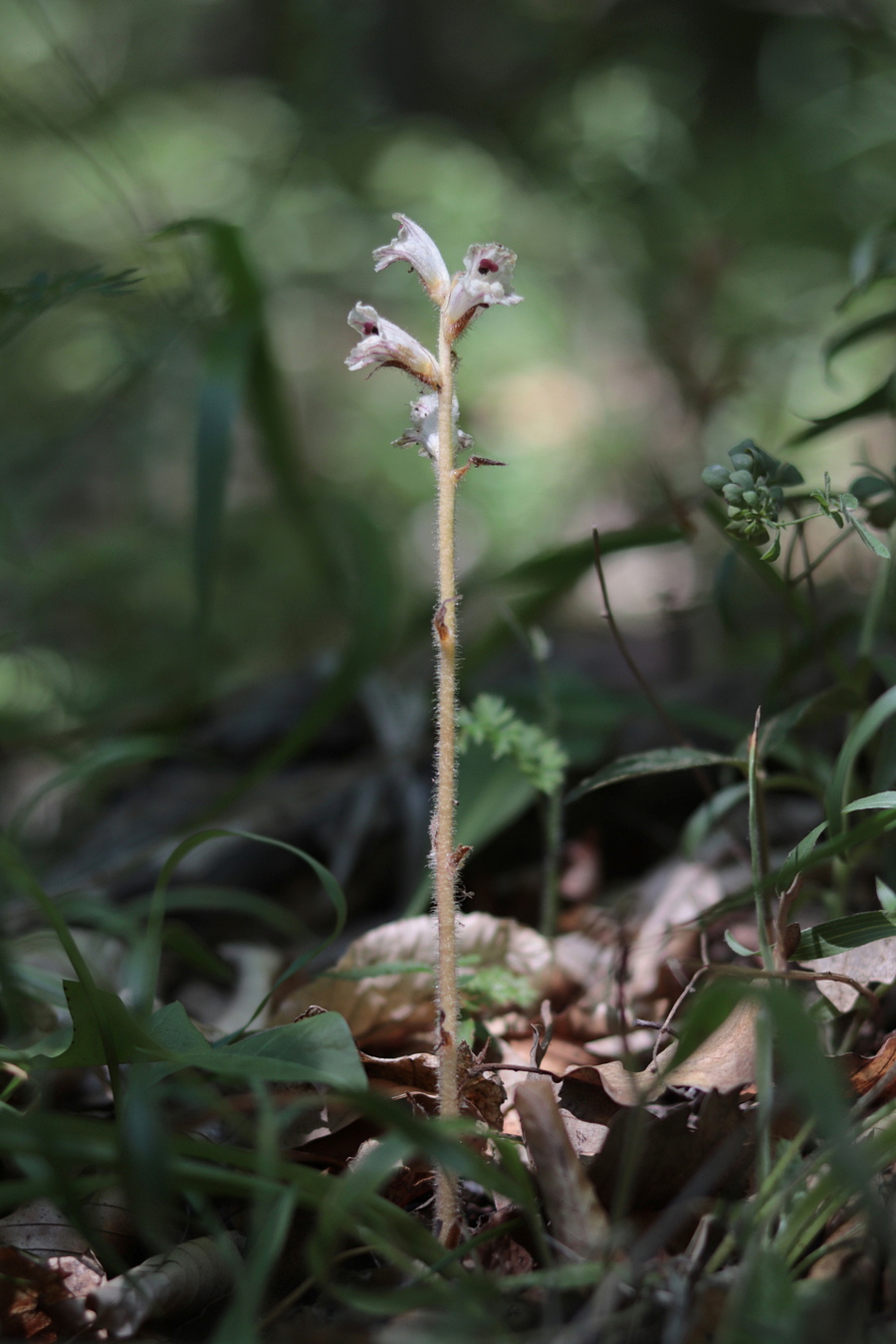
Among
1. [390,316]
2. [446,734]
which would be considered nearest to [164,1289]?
[446,734]

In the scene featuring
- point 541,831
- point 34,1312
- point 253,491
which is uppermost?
point 253,491

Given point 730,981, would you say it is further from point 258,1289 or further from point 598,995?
point 598,995

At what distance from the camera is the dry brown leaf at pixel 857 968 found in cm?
129

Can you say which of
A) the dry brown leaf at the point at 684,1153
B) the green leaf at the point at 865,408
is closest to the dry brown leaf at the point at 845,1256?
the dry brown leaf at the point at 684,1153

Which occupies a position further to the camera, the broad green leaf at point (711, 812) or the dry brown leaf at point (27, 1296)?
the broad green leaf at point (711, 812)

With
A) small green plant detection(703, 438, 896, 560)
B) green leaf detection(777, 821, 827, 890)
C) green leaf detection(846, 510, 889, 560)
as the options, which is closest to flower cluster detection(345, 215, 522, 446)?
small green plant detection(703, 438, 896, 560)

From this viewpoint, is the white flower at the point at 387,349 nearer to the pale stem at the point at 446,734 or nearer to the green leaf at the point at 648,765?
the pale stem at the point at 446,734

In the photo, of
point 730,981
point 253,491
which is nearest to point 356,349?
point 730,981

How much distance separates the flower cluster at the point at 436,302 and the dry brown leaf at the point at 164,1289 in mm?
986

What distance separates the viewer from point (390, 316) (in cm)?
584

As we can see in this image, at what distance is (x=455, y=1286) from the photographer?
91cm

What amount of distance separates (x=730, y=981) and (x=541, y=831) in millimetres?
1286

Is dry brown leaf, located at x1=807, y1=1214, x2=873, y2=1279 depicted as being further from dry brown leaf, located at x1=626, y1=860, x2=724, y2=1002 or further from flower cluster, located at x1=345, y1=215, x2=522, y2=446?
flower cluster, located at x1=345, y1=215, x2=522, y2=446

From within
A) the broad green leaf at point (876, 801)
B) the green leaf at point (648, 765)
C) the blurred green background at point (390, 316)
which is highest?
the blurred green background at point (390, 316)
